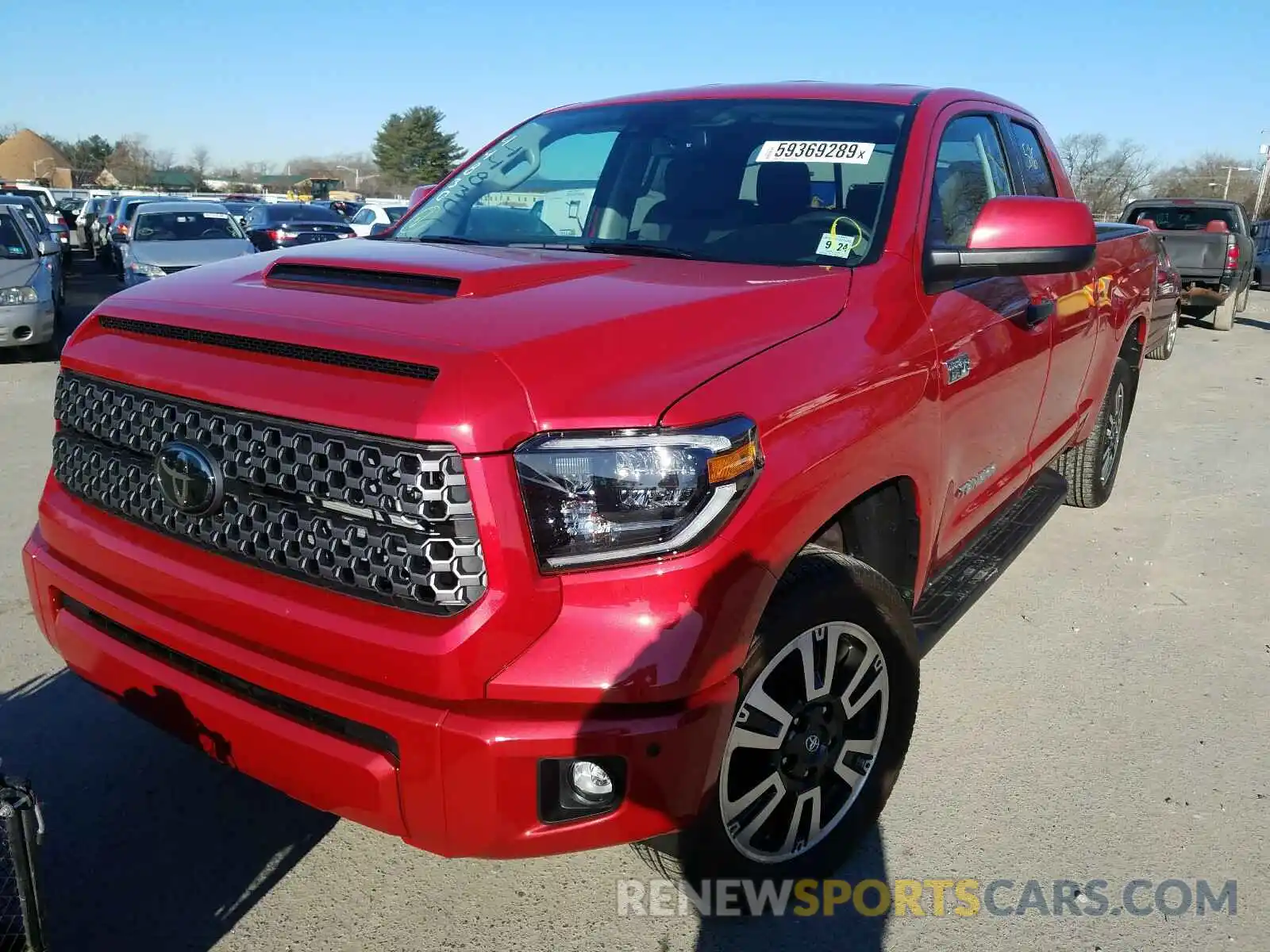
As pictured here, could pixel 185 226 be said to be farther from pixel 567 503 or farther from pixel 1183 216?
pixel 1183 216

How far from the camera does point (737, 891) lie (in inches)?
97.0

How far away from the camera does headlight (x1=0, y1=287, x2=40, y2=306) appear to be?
32.5 feet

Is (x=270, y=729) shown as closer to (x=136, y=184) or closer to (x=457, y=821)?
(x=457, y=821)

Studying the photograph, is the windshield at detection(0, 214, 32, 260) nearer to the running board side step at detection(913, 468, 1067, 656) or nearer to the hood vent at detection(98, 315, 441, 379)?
the hood vent at detection(98, 315, 441, 379)

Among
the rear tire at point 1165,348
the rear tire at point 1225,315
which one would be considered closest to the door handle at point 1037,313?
the rear tire at point 1165,348

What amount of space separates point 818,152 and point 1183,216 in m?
16.1

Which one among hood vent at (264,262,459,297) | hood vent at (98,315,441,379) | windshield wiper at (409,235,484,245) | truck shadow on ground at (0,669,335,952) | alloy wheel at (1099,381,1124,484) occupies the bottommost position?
truck shadow on ground at (0,669,335,952)

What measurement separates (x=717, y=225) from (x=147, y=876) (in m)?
2.39

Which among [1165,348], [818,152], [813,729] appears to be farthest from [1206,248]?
[813,729]

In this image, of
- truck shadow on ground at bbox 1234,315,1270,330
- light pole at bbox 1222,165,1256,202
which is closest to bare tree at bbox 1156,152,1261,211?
light pole at bbox 1222,165,1256,202

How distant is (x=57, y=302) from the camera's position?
11.9m

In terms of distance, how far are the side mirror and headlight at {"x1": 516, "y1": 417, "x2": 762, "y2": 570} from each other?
122cm

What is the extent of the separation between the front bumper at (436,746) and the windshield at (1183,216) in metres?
16.7

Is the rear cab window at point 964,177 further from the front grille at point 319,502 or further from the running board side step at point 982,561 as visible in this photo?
the front grille at point 319,502
